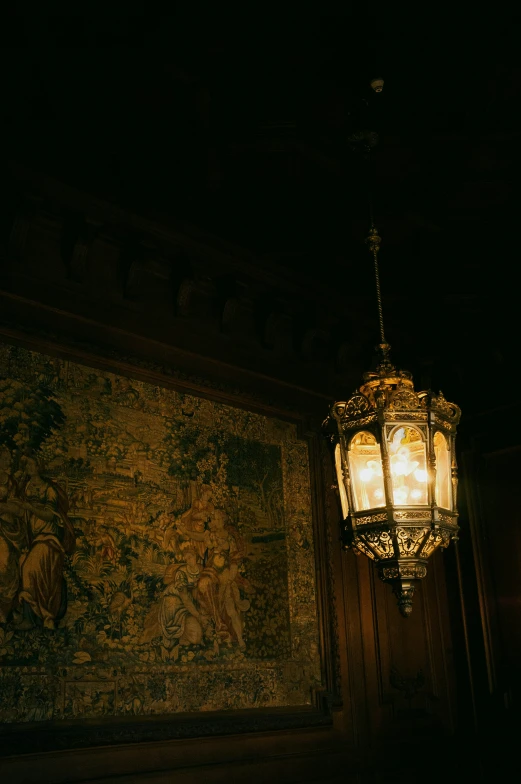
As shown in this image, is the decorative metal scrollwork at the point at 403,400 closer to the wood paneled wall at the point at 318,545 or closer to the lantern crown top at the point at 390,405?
the lantern crown top at the point at 390,405

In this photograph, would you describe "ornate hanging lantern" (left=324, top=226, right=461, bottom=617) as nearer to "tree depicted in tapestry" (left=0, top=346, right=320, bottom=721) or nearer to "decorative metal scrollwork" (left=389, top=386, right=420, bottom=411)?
"decorative metal scrollwork" (left=389, top=386, right=420, bottom=411)

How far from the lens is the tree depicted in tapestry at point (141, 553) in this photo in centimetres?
403

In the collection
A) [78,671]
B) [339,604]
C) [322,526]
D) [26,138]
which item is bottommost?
[78,671]

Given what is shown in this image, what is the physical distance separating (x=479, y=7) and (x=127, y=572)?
135 inches

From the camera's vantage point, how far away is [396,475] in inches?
139

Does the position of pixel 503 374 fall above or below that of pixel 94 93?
below

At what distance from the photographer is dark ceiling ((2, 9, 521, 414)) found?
12.4 ft

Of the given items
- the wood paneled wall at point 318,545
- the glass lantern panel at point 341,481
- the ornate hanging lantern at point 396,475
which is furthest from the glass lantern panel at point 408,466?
the wood paneled wall at point 318,545

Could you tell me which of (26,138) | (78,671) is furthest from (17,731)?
(26,138)

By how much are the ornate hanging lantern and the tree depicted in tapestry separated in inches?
55.7

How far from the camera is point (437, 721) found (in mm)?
6000

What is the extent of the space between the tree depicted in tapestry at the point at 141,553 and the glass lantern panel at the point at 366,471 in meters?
1.52

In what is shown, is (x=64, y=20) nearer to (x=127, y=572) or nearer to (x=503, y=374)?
(x=127, y=572)

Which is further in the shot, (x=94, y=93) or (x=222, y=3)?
(x=94, y=93)
